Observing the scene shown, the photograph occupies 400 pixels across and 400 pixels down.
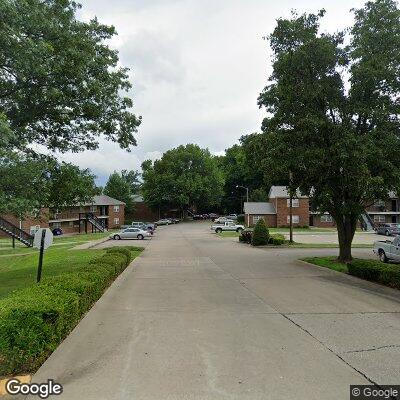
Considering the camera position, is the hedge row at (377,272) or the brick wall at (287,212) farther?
the brick wall at (287,212)

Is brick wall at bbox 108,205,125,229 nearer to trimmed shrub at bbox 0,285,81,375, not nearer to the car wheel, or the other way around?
the car wheel

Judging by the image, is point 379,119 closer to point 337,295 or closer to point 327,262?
point 327,262

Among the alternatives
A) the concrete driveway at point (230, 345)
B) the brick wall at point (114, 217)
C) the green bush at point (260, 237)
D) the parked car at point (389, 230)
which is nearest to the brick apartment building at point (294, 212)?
the parked car at point (389, 230)

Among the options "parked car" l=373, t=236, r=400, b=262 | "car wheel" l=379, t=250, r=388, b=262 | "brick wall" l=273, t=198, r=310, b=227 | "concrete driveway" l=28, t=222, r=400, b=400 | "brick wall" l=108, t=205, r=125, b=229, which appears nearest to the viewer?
"concrete driveway" l=28, t=222, r=400, b=400

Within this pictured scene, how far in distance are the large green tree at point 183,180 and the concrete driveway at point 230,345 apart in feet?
266

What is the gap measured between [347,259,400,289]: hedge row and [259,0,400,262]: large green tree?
11.7 ft

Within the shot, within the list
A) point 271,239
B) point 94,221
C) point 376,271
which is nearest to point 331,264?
point 376,271

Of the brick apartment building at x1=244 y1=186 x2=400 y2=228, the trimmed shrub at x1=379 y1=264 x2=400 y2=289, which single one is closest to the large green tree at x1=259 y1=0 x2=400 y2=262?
the trimmed shrub at x1=379 y1=264 x2=400 y2=289

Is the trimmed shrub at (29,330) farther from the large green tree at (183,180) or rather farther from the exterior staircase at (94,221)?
the large green tree at (183,180)

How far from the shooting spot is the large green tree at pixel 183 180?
9375 centimetres

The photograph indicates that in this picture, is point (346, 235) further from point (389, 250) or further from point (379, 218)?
point (379, 218)

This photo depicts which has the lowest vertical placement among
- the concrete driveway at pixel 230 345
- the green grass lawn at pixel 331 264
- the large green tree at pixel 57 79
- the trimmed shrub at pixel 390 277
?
the green grass lawn at pixel 331 264

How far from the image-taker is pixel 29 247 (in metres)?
40.0

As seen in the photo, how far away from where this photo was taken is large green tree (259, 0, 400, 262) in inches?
705
